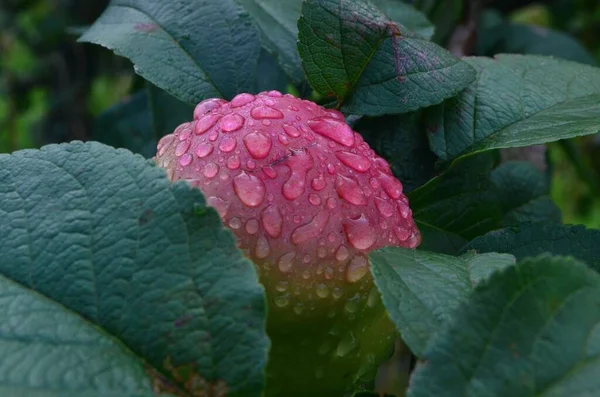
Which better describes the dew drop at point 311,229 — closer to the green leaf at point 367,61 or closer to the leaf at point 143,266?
the leaf at point 143,266

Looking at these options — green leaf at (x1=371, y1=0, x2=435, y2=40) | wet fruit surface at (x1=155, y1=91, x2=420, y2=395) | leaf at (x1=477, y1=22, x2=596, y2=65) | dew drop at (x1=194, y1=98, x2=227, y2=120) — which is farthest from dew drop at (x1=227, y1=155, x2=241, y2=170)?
leaf at (x1=477, y1=22, x2=596, y2=65)

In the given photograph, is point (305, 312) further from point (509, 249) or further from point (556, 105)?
point (556, 105)

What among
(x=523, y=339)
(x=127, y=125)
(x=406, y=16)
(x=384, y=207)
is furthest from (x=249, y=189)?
(x=127, y=125)

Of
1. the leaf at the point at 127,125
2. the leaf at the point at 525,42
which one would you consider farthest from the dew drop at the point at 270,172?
the leaf at the point at 525,42

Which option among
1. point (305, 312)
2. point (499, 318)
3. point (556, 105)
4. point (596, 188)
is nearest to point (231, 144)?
point (305, 312)

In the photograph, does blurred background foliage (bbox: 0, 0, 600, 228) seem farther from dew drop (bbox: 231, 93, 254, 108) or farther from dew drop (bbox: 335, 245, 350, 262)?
dew drop (bbox: 335, 245, 350, 262)

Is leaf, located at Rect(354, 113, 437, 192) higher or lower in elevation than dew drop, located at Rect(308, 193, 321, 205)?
lower

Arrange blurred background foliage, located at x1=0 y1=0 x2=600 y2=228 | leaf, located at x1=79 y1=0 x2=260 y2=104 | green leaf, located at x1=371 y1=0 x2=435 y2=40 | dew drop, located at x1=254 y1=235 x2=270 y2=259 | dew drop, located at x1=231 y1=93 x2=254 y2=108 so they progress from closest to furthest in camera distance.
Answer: dew drop, located at x1=254 y1=235 x2=270 y2=259 → dew drop, located at x1=231 y1=93 x2=254 y2=108 → leaf, located at x1=79 y1=0 x2=260 y2=104 → green leaf, located at x1=371 y1=0 x2=435 y2=40 → blurred background foliage, located at x1=0 y1=0 x2=600 y2=228

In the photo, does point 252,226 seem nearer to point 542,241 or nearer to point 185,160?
point 185,160
